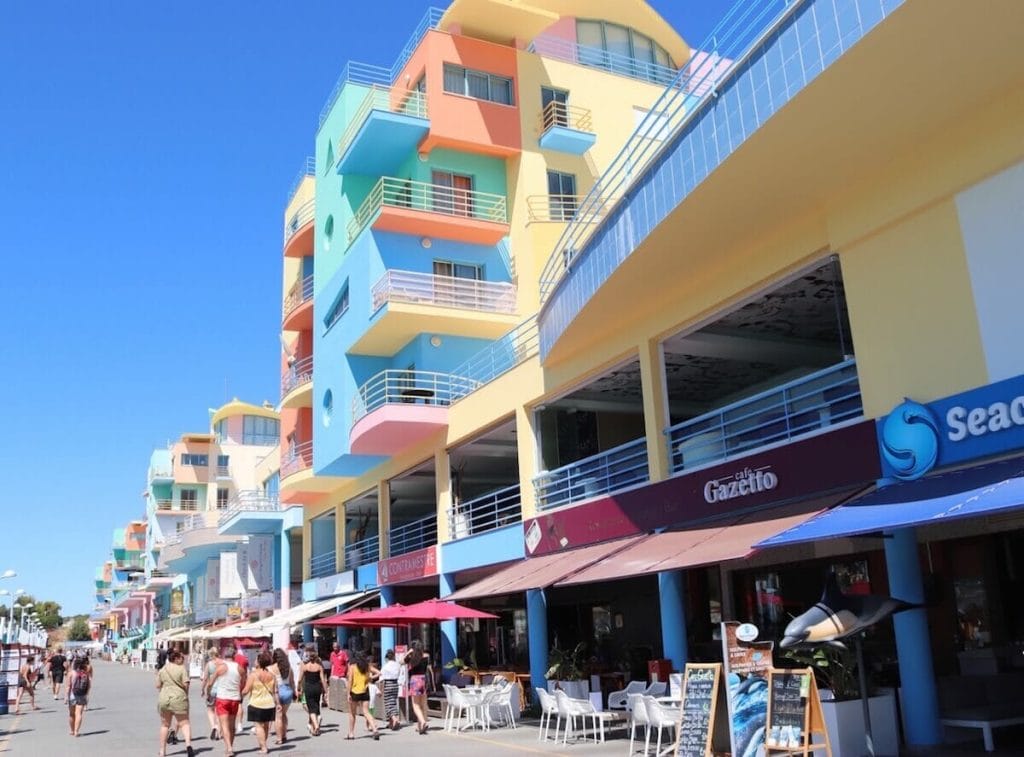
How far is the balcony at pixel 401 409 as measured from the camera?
24.2 metres

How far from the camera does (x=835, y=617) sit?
9914 mm

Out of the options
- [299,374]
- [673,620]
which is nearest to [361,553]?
[299,374]

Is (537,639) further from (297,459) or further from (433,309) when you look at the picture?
(297,459)

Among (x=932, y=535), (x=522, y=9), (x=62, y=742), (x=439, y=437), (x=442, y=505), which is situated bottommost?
(x=62, y=742)

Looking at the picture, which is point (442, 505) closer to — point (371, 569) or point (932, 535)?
point (371, 569)

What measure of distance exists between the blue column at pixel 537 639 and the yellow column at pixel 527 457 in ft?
5.72

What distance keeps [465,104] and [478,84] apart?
1025 millimetres

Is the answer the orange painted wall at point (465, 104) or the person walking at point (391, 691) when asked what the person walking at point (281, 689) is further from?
the orange painted wall at point (465, 104)

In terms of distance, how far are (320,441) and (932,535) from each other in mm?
19032

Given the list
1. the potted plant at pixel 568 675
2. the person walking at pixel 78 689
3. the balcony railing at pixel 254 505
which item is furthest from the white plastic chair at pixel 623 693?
the balcony railing at pixel 254 505

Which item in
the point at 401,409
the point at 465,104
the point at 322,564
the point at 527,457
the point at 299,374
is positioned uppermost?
the point at 465,104

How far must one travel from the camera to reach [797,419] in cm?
1738

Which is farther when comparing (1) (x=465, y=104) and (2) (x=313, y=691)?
(1) (x=465, y=104)

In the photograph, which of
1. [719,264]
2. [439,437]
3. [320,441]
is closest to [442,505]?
[439,437]
